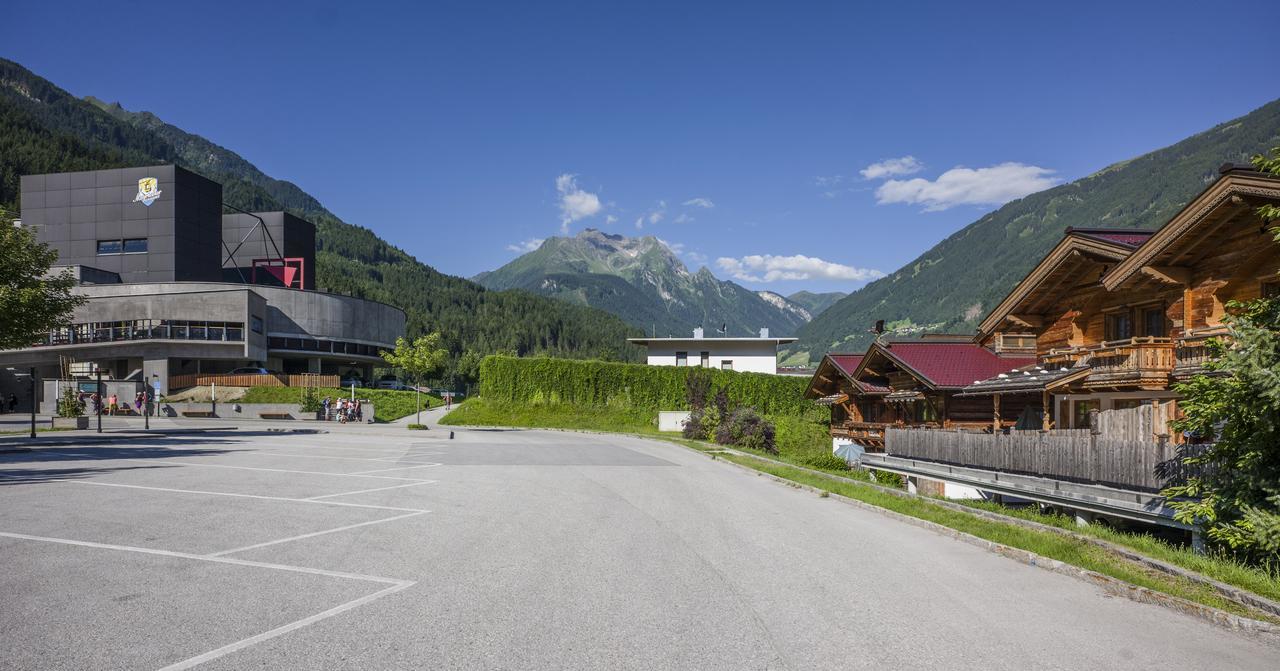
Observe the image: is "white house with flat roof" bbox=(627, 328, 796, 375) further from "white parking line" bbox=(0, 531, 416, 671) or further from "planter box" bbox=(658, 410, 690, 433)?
"white parking line" bbox=(0, 531, 416, 671)

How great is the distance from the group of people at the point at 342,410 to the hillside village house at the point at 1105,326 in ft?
106

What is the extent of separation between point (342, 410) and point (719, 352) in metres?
33.3

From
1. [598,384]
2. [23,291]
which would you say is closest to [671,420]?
[598,384]

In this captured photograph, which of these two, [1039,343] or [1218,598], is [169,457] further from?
[1039,343]

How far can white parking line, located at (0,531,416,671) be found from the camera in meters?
5.22

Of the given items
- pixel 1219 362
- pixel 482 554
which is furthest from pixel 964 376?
pixel 482 554

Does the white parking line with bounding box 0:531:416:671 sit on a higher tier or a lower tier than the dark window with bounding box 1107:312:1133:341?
lower

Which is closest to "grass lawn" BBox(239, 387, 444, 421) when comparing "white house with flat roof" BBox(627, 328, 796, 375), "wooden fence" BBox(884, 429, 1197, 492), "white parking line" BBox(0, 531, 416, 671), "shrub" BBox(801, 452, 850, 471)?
"white house with flat roof" BBox(627, 328, 796, 375)

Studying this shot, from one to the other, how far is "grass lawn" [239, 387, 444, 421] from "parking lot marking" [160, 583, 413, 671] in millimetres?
45654

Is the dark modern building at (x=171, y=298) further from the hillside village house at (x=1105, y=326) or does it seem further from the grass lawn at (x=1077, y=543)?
the hillside village house at (x=1105, y=326)

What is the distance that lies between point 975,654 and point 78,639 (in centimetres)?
674

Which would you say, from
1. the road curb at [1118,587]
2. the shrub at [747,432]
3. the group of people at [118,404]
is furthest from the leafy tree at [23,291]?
the road curb at [1118,587]

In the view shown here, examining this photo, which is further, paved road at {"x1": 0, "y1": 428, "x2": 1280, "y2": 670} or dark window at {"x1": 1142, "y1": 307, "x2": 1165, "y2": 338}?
dark window at {"x1": 1142, "y1": 307, "x2": 1165, "y2": 338}

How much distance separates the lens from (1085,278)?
21125 millimetres
